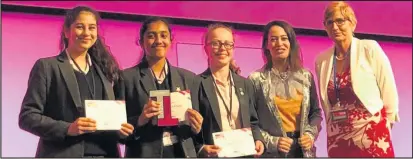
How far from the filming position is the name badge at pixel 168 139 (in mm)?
2449

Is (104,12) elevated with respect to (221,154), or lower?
elevated

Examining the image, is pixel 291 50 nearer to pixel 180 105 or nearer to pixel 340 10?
pixel 340 10

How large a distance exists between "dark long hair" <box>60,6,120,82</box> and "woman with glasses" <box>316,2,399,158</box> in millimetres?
974

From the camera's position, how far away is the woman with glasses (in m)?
2.73

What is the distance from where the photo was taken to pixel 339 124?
2771 mm

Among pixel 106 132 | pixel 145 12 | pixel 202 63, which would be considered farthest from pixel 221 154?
pixel 145 12

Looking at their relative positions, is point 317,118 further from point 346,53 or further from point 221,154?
point 221,154

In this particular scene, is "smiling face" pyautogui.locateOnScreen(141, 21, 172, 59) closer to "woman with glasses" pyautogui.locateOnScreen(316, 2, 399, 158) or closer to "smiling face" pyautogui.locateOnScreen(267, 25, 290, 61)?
"smiling face" pyautogui.locateOnScreen(267, 25, 290, 61)

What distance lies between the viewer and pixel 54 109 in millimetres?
2324

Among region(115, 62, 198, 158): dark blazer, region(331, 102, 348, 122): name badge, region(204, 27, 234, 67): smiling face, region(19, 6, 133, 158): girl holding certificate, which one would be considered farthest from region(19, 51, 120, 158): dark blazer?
region(331, 102, 348, 122): name badge

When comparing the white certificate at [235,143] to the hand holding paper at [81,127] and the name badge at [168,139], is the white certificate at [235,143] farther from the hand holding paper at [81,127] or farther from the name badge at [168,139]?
the hand holding paper at [81,127]

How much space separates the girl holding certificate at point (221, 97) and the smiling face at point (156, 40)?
215 millimetres

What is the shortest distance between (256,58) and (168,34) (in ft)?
2.52

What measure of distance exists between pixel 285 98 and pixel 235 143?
38 centimetres
